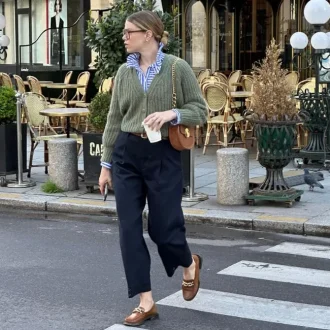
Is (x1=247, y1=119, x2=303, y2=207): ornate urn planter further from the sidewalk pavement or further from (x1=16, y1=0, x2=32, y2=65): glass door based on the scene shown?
(x1=16, y1=0, x2=32, y2=65): glass door

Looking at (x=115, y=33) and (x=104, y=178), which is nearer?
(x=104, y=178)

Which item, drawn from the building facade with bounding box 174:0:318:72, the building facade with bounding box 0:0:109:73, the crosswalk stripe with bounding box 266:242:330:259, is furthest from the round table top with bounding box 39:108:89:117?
the building facade with bounding box 0:0:109:73

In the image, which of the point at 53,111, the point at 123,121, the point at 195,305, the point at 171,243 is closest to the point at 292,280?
the point at 195,305

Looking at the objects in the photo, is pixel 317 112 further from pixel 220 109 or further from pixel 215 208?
pixel 215 208

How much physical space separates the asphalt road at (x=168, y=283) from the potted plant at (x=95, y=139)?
145 centimetres

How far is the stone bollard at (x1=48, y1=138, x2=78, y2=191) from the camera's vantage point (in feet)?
33.9

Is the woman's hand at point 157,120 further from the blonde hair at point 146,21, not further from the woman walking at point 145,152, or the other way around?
the blonde hair at point 146,21

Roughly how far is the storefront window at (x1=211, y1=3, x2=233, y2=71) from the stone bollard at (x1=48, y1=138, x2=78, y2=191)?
30.8 ft

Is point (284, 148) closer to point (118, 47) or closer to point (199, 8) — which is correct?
point (118, 47)

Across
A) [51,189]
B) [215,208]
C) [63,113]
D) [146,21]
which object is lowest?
[215,208]

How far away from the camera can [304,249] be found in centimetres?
772

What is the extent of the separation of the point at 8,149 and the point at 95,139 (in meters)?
1.34

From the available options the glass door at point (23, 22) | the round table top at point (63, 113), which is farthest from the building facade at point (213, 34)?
the round table top at point (63, 113)

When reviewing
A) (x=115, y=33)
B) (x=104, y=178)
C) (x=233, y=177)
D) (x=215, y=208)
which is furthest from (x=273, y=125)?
(x=104, y=178)
